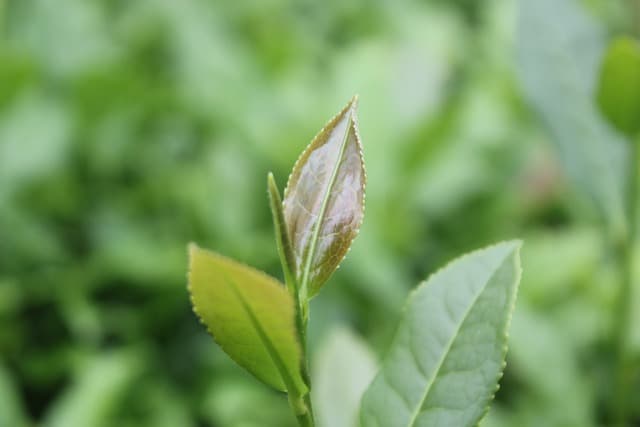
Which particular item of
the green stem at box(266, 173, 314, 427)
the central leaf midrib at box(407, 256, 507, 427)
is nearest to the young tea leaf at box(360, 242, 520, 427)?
the central leaf midrib at box(407, 256, 507, 427)

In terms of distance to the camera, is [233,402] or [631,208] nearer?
[631,208]

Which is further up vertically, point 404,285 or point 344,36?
point 344,36

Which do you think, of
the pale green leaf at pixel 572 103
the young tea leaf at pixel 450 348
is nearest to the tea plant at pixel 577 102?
the pale green leaf at pixel 572 103

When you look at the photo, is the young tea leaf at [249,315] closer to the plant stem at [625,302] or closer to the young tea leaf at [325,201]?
the young tea leaf at [325,201]

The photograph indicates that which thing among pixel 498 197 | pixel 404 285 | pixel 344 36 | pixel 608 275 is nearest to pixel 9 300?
pixel 404 285

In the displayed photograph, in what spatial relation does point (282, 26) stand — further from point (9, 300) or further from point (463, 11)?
point (9, 300)

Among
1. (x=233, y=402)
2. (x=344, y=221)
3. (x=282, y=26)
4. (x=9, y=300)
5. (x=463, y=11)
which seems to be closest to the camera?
(x=344, y=221)

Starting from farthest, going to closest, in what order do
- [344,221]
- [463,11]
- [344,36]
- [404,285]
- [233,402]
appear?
[463,11], [344,36], [404,285], [233,402], [344,221]
